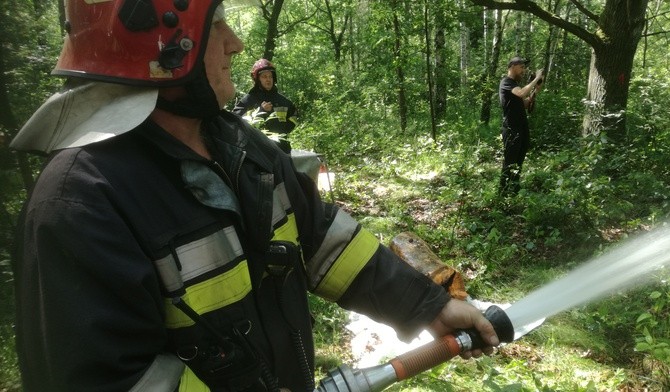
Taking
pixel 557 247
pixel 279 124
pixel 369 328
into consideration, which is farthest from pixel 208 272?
pixel 279 124

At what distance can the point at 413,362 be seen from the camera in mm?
1845

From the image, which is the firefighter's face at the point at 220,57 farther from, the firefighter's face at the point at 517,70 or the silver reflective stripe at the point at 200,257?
the firefighter's face at the point at 517,70

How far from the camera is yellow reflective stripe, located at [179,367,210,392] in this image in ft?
4.37

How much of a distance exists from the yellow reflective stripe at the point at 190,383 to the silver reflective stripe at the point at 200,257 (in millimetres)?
253

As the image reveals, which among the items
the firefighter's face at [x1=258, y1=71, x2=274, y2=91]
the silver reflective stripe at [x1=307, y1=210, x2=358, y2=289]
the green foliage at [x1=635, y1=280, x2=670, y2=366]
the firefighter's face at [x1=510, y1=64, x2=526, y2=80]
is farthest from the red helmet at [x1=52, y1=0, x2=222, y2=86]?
the firefighter's face at [x1=510, y1=64, x2=526, y2=80]

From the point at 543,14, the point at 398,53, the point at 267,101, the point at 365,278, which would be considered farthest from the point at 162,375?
the point at 398,53

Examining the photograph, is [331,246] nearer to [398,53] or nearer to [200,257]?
[200,257]

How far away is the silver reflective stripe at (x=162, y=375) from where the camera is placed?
1251mm

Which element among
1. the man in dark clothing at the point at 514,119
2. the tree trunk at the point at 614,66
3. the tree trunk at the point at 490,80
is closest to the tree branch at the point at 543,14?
the tree trunk at the point at 614,66

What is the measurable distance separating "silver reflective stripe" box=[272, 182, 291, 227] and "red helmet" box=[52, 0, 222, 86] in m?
0.56

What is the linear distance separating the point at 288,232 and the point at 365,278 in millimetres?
455

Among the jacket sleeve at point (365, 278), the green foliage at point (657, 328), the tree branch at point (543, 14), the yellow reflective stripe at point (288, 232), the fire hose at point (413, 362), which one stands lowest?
the green foliage at point (657, 328)

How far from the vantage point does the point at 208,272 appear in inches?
58.1

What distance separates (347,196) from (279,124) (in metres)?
1.84
